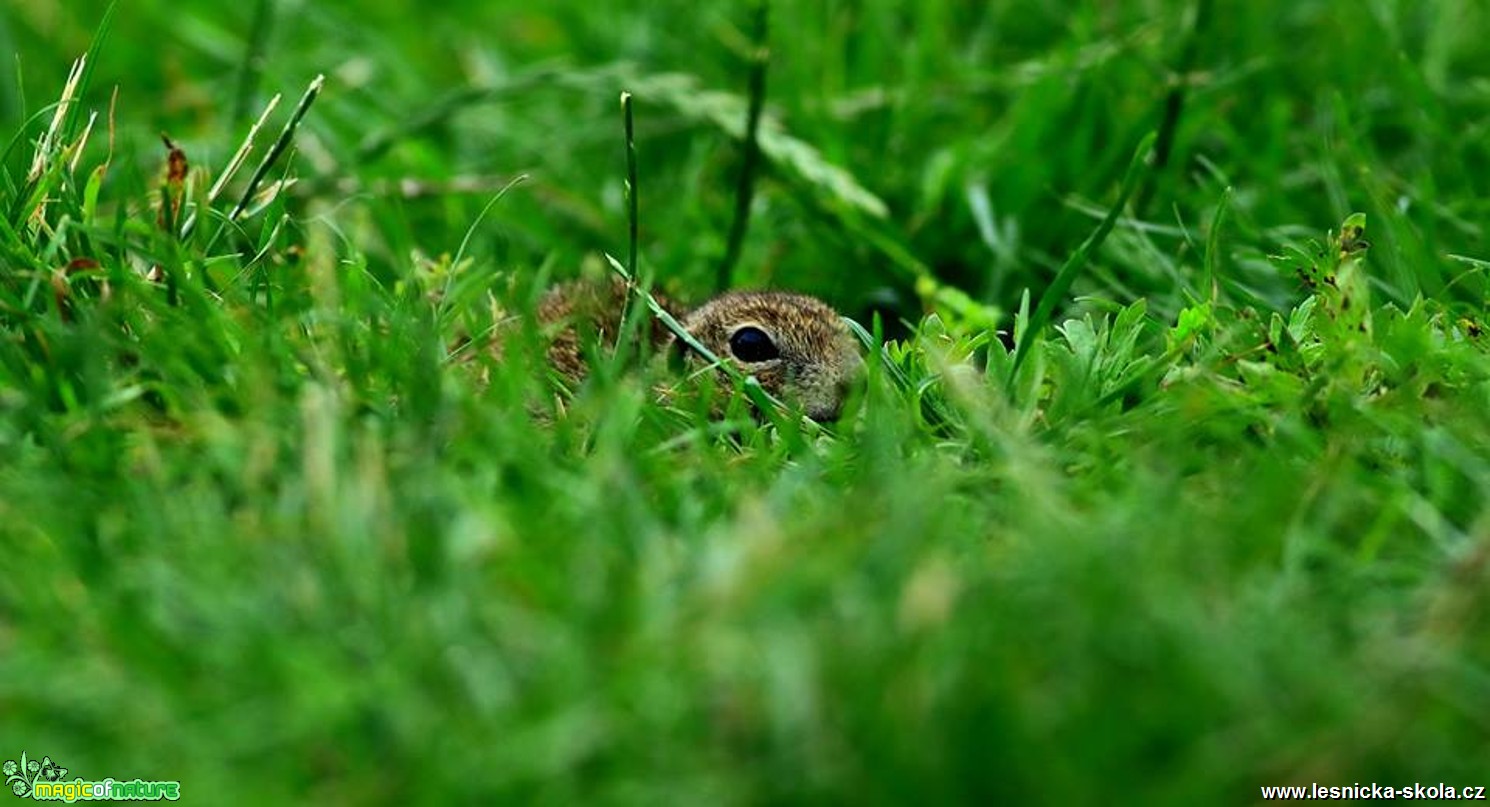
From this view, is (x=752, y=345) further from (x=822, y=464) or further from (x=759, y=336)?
(x=822, y=464)
